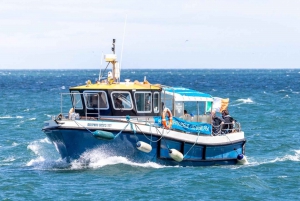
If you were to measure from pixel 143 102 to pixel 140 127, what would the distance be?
1.60 m

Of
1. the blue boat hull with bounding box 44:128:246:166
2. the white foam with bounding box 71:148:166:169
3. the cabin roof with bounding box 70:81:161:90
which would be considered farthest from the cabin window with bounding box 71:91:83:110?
the white foam with bounding box 71:148:166:169

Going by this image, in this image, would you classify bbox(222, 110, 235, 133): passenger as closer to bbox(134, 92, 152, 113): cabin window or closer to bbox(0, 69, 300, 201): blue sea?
bbox(0, 69, 300, 201): blue sea

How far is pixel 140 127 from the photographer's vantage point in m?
26.8

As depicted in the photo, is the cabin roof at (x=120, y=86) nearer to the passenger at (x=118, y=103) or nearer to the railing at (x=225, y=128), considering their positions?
the passenger at (x=118, y=103)

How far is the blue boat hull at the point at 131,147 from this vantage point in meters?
26.5

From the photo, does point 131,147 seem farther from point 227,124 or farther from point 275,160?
point 275,160

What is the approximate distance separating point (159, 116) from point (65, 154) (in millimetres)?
3947

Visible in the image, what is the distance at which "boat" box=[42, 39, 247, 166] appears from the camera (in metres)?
26.5

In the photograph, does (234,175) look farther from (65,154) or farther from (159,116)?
(65,154)

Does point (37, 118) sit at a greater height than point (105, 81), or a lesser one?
lesser

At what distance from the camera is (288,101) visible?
73938 millimetres

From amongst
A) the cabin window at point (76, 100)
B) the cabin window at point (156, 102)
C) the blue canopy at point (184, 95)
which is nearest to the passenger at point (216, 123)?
the blue canopy at point (184, 95)

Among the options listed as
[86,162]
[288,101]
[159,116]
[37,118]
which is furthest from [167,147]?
[288,101]

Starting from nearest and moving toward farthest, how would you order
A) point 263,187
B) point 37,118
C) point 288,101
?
1. point 263,187
2. point 37,118
3. point 288,101
